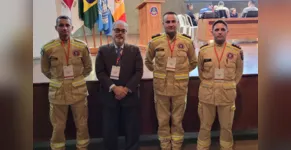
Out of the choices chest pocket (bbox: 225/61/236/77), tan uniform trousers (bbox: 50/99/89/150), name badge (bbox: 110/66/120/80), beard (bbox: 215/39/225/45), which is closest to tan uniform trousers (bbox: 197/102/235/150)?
chest pocket (bbox: 225/61/236/77)

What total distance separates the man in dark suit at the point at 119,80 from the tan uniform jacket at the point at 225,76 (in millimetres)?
546

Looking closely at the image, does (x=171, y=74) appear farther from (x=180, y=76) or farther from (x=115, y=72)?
(x=115, y=72)

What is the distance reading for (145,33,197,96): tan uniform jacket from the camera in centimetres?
255

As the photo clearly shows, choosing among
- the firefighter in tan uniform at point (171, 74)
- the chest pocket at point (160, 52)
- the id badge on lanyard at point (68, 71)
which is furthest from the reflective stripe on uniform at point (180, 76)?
the id badge on lanyard at point (68, 71)

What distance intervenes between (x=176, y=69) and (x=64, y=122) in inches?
40.0

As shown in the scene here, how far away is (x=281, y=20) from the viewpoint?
37 centimetres

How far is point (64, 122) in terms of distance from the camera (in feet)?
8.31

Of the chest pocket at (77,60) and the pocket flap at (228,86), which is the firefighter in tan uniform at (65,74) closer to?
the chest pocket at (77,60)

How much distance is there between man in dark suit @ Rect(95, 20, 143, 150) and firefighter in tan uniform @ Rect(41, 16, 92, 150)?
16 centimetres

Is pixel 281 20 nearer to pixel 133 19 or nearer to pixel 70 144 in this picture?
pixel 70 144

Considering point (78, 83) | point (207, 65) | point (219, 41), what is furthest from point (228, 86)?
point (78, 83)

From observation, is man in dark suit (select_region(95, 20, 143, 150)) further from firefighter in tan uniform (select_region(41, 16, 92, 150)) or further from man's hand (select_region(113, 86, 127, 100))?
firefighter in tan uniform (select_region(41, 16, 92, 150))

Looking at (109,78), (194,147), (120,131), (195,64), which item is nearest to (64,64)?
(109,78)

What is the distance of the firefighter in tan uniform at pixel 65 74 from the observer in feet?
8.03
